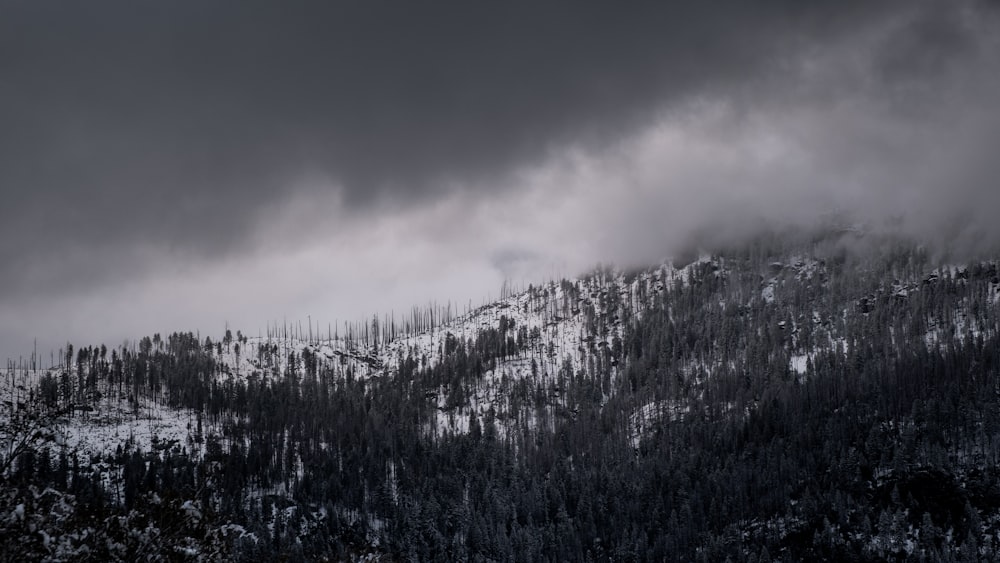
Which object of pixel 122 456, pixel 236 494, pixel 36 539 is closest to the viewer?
pixel 36 539

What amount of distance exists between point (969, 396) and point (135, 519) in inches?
8221

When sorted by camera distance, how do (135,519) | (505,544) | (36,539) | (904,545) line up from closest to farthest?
1. (36,539)
2. (135,519)
3. (904,545)
4. (505,544)

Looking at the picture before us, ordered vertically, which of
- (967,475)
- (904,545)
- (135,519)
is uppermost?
(135,519)

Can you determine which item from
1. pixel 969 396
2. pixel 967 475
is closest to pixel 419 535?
pixel 967 475

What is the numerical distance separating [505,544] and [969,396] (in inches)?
4943

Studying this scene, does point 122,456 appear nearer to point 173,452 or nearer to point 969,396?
point 173,452

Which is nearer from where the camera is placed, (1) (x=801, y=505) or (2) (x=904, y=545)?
(2) (x=904, y=545)

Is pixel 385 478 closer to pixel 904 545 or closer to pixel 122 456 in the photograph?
pixel 122 456

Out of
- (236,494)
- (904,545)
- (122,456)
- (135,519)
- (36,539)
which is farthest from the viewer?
(122,456)

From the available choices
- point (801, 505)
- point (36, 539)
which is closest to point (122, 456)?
point (801, 505)

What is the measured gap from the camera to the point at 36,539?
17.8 meters

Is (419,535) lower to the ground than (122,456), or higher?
lower

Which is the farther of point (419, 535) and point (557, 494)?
point (557, 494)

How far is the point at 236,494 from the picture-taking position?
578 ft
